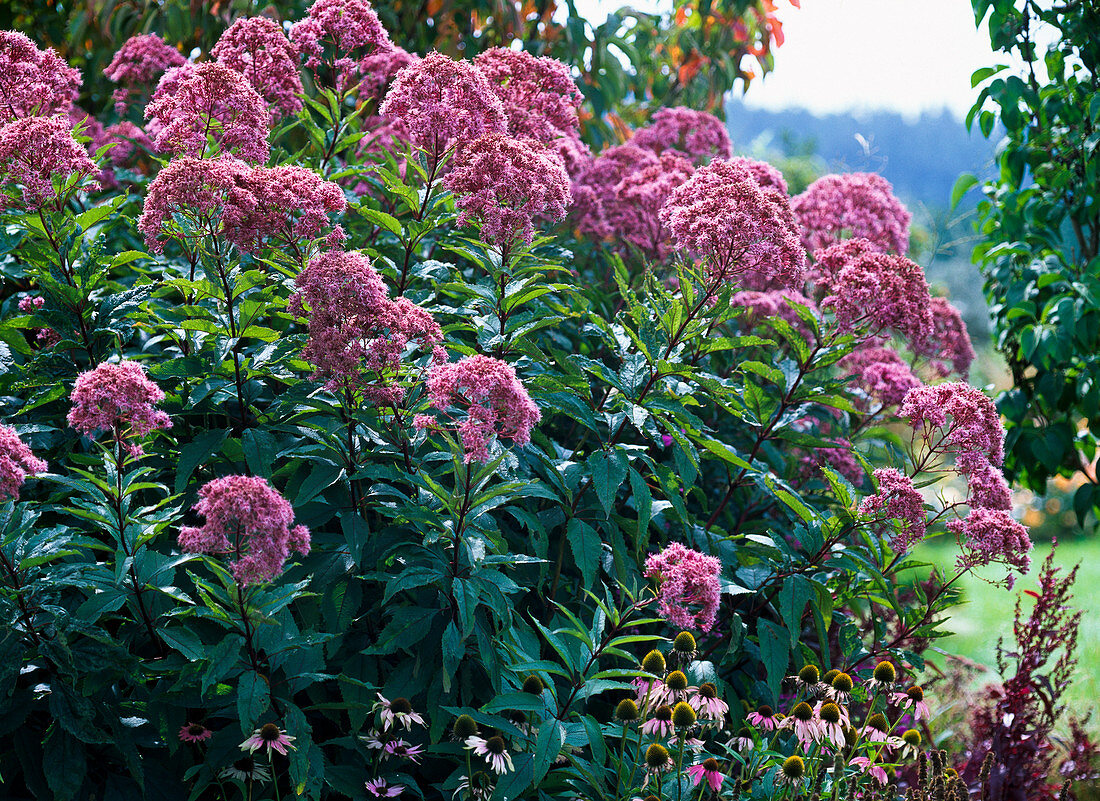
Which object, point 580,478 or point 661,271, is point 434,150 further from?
point 661,271

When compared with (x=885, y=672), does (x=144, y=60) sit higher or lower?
higher

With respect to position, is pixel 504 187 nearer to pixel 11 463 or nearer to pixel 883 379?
pixel 11 463

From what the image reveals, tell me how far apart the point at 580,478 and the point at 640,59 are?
14.5 feet

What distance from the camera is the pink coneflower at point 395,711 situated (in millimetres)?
2537

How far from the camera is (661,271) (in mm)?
4668

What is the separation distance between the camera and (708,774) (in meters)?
2.54

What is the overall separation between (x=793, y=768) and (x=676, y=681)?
1.22ft

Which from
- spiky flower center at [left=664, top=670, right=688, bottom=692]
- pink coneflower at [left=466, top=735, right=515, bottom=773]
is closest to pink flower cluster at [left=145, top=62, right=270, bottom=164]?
pink coneflower at [left=466, top=735, right=515, bottom=773]

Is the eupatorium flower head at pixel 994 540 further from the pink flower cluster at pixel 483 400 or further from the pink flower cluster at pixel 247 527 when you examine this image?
the pink flower cluster at pixel 247 527

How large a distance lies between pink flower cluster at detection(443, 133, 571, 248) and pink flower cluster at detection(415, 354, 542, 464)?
30.5 inches

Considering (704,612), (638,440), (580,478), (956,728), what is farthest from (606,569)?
(956,728)

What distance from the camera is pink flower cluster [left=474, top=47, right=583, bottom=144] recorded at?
12.5ft

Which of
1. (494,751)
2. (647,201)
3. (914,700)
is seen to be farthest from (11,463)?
(647,201)

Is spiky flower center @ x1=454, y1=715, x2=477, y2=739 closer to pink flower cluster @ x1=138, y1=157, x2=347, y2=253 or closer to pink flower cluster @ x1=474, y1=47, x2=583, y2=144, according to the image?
pink flower cluster @ x1=138, y1=157, x2=347, y2=253
